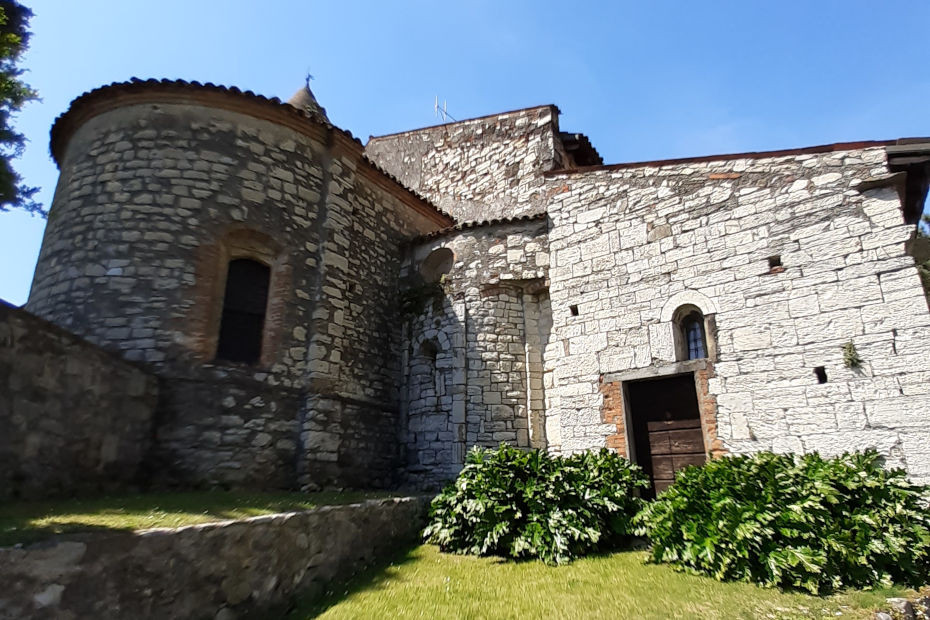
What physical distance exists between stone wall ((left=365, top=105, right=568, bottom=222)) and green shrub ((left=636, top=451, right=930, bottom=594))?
7928 mm

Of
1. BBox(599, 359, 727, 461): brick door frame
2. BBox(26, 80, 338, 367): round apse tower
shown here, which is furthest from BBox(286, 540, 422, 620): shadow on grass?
BBox(26, 80, 338, 367): round apse tower

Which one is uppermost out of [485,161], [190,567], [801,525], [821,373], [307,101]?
[307,101]

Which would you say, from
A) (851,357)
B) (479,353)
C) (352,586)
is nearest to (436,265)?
(479,353)

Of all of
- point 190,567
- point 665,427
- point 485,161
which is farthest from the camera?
point 485,161

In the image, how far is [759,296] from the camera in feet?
23.9

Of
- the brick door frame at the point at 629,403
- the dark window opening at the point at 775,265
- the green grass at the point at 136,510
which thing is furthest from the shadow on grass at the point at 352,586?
the dark window opening at the point at 775,265

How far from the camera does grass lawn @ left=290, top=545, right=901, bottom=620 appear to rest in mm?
4523

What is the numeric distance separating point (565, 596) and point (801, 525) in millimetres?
2290

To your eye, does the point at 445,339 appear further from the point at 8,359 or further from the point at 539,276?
the point at 8,359

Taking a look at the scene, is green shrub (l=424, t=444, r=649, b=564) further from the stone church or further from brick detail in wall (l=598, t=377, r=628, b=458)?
the stone church

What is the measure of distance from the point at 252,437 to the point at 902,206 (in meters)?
9.03

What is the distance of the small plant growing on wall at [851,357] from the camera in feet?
21.0

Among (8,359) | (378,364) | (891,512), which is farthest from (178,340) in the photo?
(891,512)

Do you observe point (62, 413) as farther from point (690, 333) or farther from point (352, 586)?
point (690, 333)
